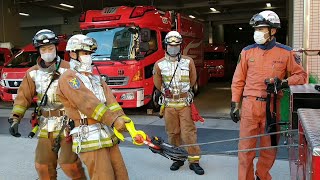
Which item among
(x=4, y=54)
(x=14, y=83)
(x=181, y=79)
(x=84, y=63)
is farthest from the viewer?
(x=4, y=54)

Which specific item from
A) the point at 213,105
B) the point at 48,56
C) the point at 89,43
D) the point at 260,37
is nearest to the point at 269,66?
the point at 260,37

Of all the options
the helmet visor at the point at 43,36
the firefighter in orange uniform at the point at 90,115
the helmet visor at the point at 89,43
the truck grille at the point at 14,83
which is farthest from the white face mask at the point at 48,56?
the truck grille at the point at 14,83

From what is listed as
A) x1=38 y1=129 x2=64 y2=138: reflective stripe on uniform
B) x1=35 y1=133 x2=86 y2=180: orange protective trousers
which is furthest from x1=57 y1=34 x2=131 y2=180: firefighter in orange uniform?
x1=38 y1=129 x2=64 y2=138: reflective stripe on uniform

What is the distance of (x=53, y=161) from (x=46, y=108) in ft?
1.76

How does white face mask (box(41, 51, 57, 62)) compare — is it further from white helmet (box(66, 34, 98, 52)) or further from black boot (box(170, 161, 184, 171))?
black boot (box(170, 161, 184, 171))

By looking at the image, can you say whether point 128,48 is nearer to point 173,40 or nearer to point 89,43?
point 173,40

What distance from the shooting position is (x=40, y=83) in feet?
12.9

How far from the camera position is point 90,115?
309 cm

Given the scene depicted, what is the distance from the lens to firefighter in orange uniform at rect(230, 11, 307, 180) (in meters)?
3.99

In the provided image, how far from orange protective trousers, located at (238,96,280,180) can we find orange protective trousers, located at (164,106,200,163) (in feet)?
3.22

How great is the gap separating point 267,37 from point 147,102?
618cm

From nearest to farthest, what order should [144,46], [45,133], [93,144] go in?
1. [93,144]
2. [45,133]
3. [144,46]

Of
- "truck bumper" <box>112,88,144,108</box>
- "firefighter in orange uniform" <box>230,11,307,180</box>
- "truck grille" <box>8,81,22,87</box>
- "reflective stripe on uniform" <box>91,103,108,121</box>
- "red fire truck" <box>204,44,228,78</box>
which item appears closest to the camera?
"reflective stripe on uniform" <box>91,103,108,121</box>

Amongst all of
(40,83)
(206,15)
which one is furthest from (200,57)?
(206,15)
